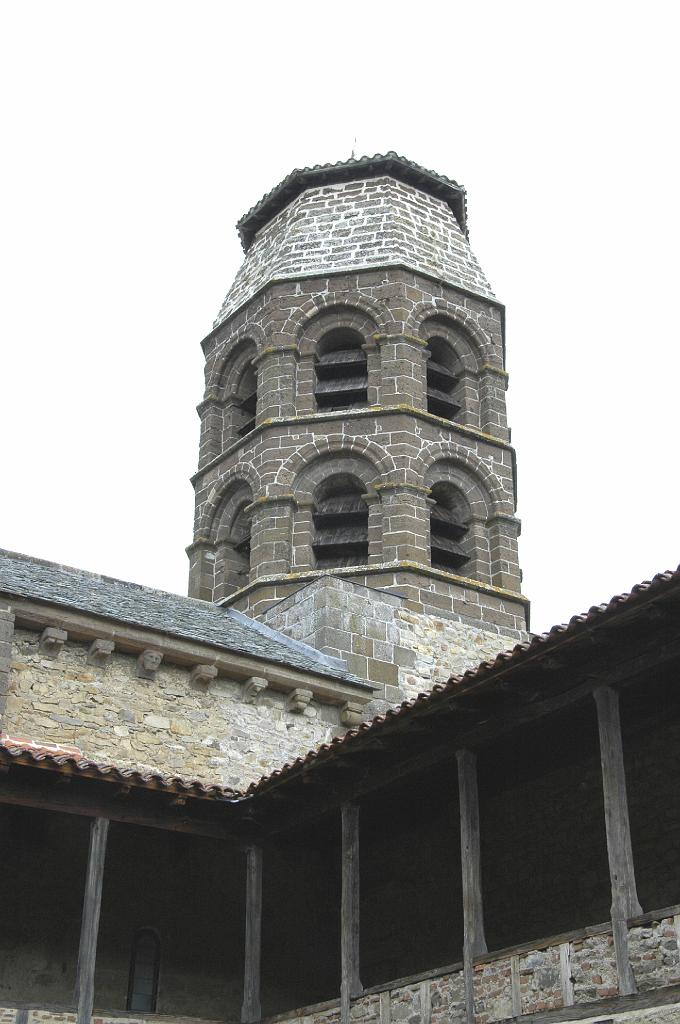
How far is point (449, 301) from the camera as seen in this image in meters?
23.0

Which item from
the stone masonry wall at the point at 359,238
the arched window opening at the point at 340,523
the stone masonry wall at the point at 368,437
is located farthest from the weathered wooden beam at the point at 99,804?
the stone masonry wall at the point at 359,238

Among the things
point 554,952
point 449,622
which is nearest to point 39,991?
point 554,952

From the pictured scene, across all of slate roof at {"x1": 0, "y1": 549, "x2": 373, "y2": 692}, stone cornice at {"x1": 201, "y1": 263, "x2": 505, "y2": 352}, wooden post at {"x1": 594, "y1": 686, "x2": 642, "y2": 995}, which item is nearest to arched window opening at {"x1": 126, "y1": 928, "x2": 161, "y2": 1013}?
slate roof at {"x1": 0, "y1": 549, "x2": 373, "y2": 692}

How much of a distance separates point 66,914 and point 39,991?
2.54 feet

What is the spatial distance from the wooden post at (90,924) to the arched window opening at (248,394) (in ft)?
38.3

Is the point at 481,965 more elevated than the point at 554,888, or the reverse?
the point at 554,888

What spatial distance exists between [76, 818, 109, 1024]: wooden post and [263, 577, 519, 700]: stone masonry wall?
640 cm

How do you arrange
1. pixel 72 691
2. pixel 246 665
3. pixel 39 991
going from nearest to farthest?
1. pixel 39 991
2. pixel 72 691
3. pixel 246 665

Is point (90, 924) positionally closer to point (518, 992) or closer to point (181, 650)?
point (518, 992)

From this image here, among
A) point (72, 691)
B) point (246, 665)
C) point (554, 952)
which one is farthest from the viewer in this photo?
point (246, 665)

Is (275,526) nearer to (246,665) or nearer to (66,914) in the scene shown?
(246,665)

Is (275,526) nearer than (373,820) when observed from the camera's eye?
No

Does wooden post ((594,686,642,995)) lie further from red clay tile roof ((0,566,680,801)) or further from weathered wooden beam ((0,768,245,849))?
weathered wooden beam ((0,768,245,849))

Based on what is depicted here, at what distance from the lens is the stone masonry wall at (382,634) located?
60.4ft
